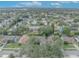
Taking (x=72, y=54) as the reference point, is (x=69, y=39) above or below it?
above

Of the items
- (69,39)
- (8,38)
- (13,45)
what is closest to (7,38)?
A: (8,38)

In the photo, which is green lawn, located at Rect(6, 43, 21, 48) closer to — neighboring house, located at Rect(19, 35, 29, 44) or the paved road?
neighboring house, located at Rect(19, 35, 29, 44)

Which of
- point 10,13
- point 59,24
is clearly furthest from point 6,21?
point 59,24

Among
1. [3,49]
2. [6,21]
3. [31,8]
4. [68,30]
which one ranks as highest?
[31,8]

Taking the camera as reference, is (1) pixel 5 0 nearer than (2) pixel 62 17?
Yes

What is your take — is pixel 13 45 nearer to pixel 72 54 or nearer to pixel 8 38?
pixel 8 38

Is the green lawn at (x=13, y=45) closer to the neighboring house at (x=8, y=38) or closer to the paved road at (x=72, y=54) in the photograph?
the neighboring house at (x=8, y=38)

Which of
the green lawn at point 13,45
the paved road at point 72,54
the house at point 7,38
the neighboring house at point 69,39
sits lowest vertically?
the paved road at point 72,54

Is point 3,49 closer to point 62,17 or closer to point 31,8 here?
point 31,8

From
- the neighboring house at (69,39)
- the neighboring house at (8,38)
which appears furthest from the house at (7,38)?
the neighboring house at (69,39)

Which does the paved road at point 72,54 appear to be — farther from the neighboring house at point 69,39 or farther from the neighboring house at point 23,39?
the neighboring house at point 23,39

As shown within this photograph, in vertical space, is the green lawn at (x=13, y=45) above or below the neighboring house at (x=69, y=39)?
below
